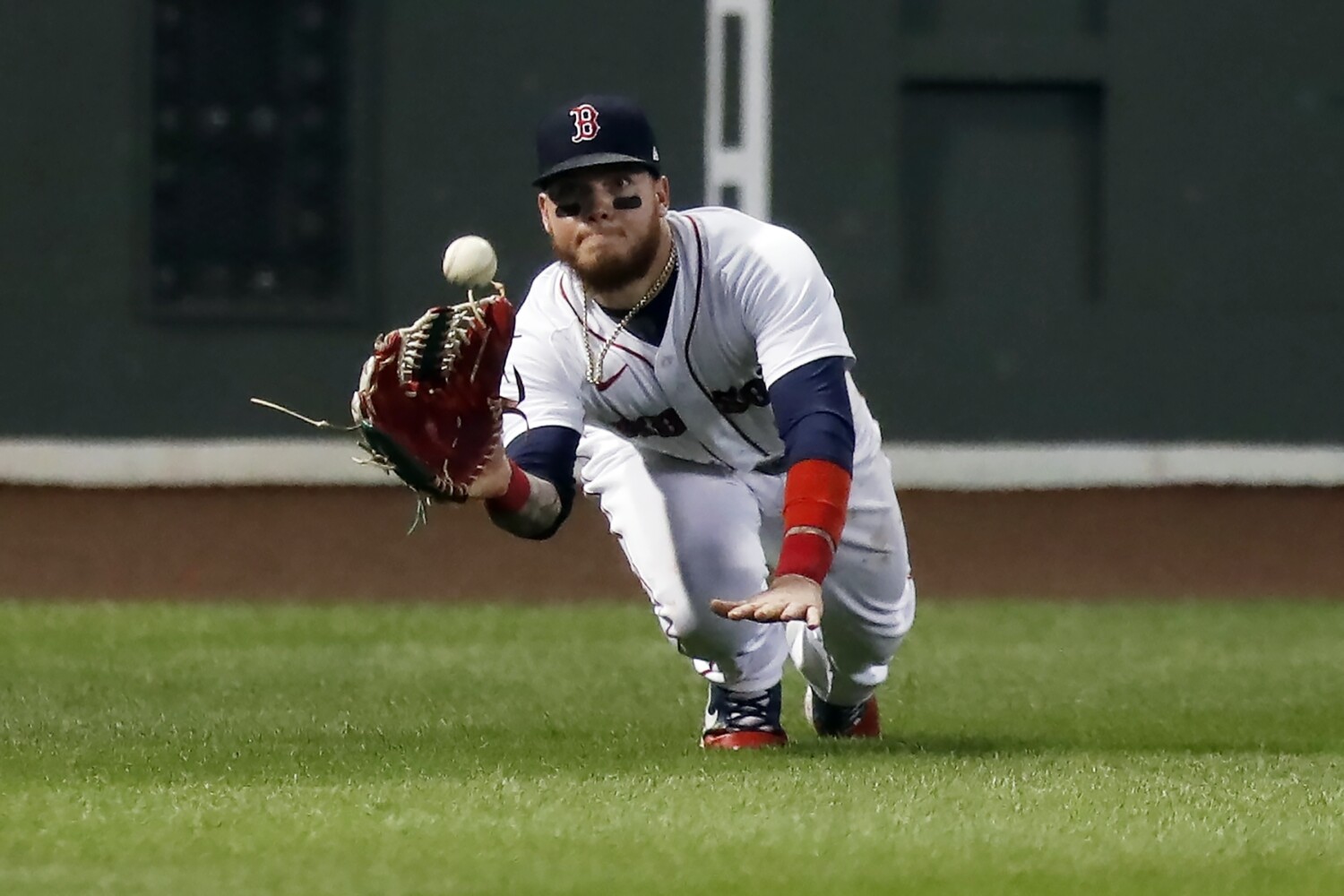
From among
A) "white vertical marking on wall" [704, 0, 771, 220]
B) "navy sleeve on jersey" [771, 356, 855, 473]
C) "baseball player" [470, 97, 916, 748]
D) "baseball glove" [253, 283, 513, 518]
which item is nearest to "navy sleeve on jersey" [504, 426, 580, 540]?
"baseball player" [470, 97, 916, 748]

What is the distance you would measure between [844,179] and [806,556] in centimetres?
554

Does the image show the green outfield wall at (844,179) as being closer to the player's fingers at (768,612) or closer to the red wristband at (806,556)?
the red wristband at (806,556)

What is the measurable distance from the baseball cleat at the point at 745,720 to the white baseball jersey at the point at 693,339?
1.87 ft

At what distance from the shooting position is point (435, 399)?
4848 mm

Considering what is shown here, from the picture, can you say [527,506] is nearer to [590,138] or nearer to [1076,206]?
[590,138]

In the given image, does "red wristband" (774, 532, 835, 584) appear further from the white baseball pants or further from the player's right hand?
the white baseball pants

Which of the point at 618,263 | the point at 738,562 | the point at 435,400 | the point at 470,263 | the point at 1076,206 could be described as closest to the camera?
the point at 470,263

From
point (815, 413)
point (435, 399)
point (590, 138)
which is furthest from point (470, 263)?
point (815, 413)

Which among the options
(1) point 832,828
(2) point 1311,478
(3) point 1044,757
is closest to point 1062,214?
(2) point 1311,478

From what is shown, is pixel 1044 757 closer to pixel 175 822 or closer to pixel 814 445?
pixel 814 445

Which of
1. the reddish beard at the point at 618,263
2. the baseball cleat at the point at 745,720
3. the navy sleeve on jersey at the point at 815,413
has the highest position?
the reddish beard at the point at 618,263

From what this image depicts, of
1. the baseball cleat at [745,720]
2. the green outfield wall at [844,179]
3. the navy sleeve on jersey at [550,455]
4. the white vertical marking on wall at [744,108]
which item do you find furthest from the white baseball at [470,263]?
the white vertical marking on wall at [744,108]

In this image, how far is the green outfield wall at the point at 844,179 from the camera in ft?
33.0

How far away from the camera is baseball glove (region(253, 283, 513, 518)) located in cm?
482
